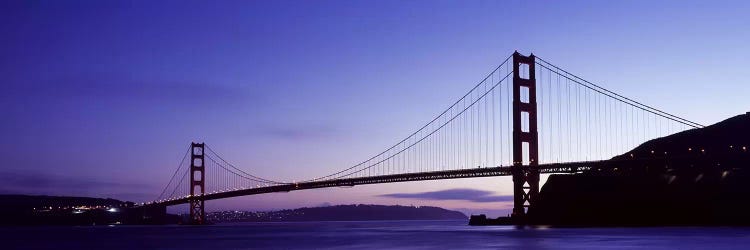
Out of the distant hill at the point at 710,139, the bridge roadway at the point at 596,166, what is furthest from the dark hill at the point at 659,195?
the distant hill at the point at 710,139

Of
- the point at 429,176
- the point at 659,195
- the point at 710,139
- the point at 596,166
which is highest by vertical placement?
the point at 710,139

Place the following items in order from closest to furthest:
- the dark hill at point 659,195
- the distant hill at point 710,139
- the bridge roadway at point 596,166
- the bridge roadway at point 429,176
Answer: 1. the bridge roadway at point 596,166
2. the dark hill at point 659,195
3. the bridge roadway at point 429,176
4. the distant hill at point 710,139

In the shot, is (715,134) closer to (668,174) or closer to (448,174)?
(668,174)

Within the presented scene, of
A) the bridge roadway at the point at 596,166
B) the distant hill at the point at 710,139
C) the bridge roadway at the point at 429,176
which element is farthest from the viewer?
the distant hill at the point at 710,139

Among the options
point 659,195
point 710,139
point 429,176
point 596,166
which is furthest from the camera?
point 710,139

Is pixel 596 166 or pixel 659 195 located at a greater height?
pixel 596 166

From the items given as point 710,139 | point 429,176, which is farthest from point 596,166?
point 710,139

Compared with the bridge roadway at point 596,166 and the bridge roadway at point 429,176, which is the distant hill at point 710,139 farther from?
the bridge roadway at point 429,176

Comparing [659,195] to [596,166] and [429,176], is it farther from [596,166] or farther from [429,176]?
[429,176]

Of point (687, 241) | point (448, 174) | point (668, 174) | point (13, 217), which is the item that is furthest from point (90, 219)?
point (687, 241)
